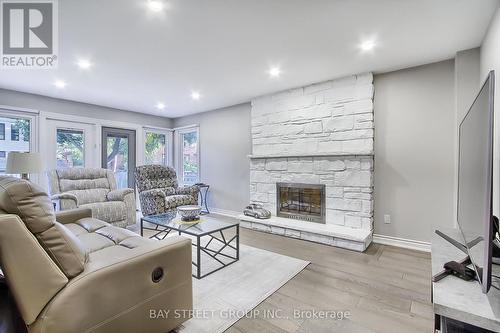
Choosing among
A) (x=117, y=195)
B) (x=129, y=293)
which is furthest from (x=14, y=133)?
(x=129, y=293)

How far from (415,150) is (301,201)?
1.69 m

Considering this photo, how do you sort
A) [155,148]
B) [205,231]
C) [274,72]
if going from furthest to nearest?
1. [155,148]
2. [274,72]
3. [205,231]

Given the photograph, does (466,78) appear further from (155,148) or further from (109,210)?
(155,148)

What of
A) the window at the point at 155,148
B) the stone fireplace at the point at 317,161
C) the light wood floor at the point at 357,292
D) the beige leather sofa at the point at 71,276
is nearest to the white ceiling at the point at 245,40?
the stone fireplace at the point at 317,161

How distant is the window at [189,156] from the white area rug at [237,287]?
3287 millimetres

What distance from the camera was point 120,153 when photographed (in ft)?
17.1

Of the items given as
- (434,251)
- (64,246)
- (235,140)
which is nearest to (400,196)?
(434,251)

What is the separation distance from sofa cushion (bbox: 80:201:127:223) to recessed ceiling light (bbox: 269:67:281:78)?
303 cm

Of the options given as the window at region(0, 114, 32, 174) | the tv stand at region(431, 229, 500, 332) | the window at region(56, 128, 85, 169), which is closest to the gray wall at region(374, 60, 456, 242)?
the tv stand at region(431, 229, 500, 332)

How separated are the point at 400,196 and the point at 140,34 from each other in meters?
3.48

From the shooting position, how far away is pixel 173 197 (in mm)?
4273

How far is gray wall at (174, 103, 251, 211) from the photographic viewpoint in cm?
472

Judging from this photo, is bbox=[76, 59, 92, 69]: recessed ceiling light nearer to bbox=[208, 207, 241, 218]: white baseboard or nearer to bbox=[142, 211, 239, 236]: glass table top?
bbox=[142, 211, 239, 236]: glass table top

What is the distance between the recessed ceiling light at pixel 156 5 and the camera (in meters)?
1.77
